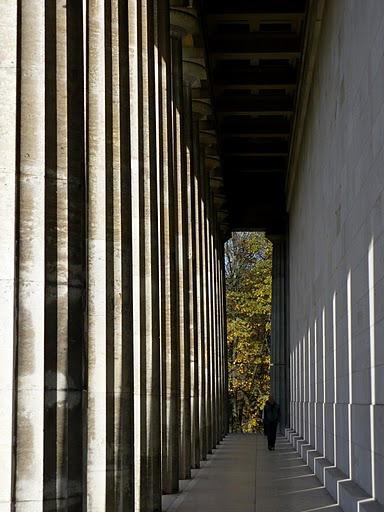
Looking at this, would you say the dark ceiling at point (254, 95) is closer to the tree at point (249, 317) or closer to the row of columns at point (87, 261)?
the row of columns at point (87, 261)

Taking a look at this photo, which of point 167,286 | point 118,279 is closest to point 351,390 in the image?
point 167,286

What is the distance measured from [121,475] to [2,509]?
17.6ft

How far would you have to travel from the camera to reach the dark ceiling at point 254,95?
1329 inches

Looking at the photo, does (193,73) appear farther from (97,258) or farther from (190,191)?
(97,258)

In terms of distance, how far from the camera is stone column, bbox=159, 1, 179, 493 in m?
23.0

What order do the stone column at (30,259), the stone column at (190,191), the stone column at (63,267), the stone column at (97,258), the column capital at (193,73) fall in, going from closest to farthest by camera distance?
1. the stone column at (30,259)
2. the stone column at (63,267)
3. the stone column at (97,258)
4. the stone column at (190,191)
5. the column capital at (193,73)

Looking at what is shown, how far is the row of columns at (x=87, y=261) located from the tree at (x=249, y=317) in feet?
146

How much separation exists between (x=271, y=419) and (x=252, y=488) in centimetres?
1712

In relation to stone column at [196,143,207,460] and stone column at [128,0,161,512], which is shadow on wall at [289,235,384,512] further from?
stone column at [196,143,207,460]

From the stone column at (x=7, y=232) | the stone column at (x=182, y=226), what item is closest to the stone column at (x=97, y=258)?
the stone column at (x=7, y=232)

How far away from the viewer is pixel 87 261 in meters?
15.0

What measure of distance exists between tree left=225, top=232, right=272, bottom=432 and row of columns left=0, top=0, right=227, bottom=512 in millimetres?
44381

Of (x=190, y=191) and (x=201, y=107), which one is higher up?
(x=201, y=107)

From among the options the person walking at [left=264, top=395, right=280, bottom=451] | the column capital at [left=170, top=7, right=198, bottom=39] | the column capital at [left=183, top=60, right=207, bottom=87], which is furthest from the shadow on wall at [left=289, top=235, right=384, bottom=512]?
the person walking at [left=264, top=395, right=280, bottom=451]
